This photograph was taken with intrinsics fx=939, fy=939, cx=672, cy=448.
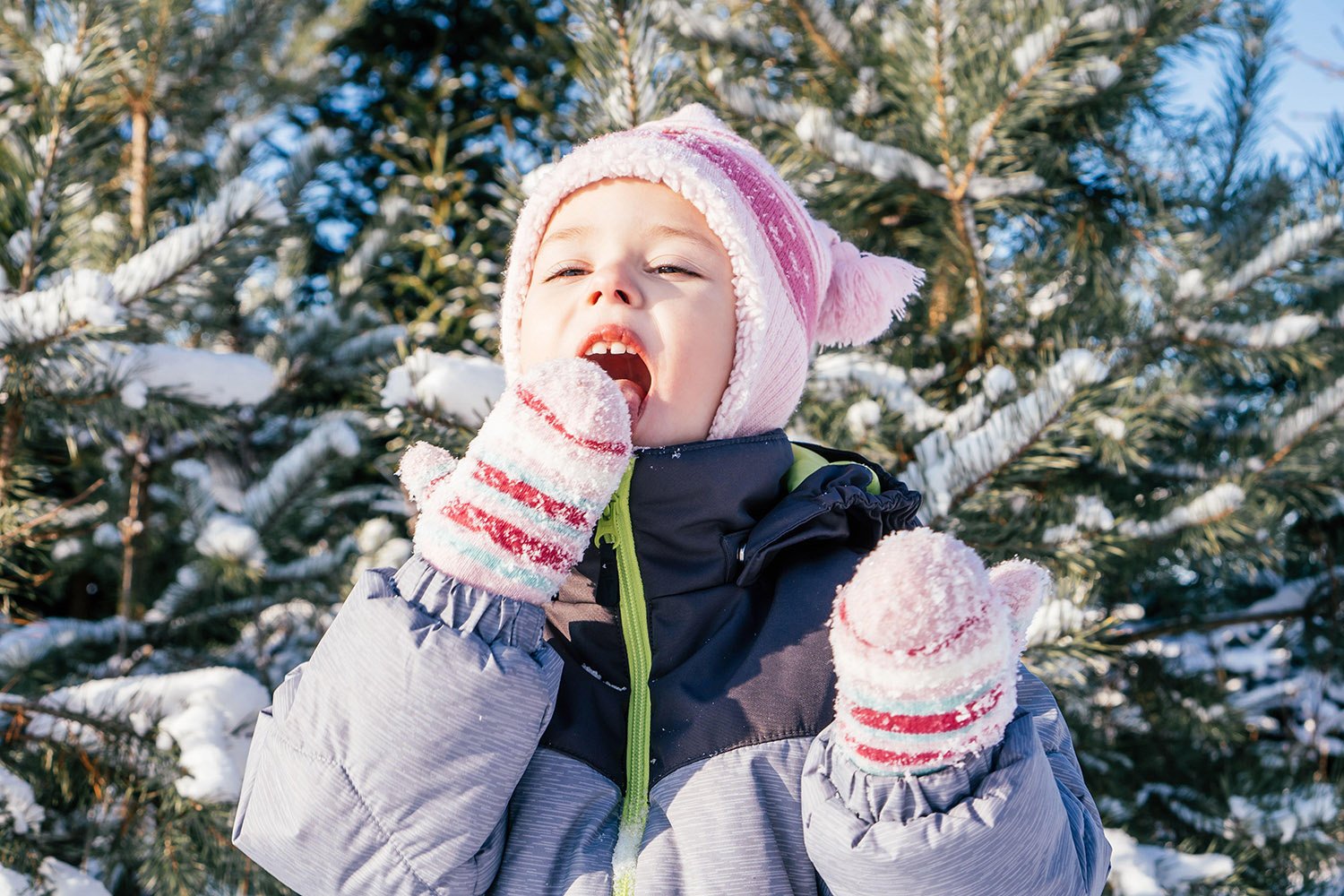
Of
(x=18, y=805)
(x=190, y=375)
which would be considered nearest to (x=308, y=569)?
(x=190, y=375)

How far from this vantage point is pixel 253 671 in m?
1.92

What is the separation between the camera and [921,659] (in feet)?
2.24

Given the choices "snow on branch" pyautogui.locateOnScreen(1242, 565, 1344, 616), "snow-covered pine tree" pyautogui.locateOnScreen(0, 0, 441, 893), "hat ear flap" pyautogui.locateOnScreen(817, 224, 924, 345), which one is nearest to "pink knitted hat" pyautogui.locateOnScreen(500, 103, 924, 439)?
"hat ear flap" pyautogui.locateOnScreen(817, 224, 924, 345)

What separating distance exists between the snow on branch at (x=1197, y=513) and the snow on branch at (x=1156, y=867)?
0.57 meters

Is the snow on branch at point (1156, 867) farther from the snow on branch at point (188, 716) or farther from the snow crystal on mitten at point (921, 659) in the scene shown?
the snow on branch at point (188, 716)

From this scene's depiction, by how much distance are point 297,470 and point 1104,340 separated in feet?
5.51

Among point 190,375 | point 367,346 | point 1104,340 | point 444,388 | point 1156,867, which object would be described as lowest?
point 1156,867

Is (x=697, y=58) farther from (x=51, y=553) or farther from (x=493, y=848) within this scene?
(x=51, y=553)

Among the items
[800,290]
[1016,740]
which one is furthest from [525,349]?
[1016,740]

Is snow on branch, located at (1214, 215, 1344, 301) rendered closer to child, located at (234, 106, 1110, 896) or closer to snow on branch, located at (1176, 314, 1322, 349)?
snow on branch, located at (1176, 314, 1322, 349)

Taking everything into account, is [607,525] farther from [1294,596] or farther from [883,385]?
[1294,596]

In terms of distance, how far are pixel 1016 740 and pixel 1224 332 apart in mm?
1477

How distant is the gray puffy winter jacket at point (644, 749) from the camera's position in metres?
0.73

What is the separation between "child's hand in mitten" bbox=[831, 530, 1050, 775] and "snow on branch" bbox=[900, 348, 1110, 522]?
2.43ft
